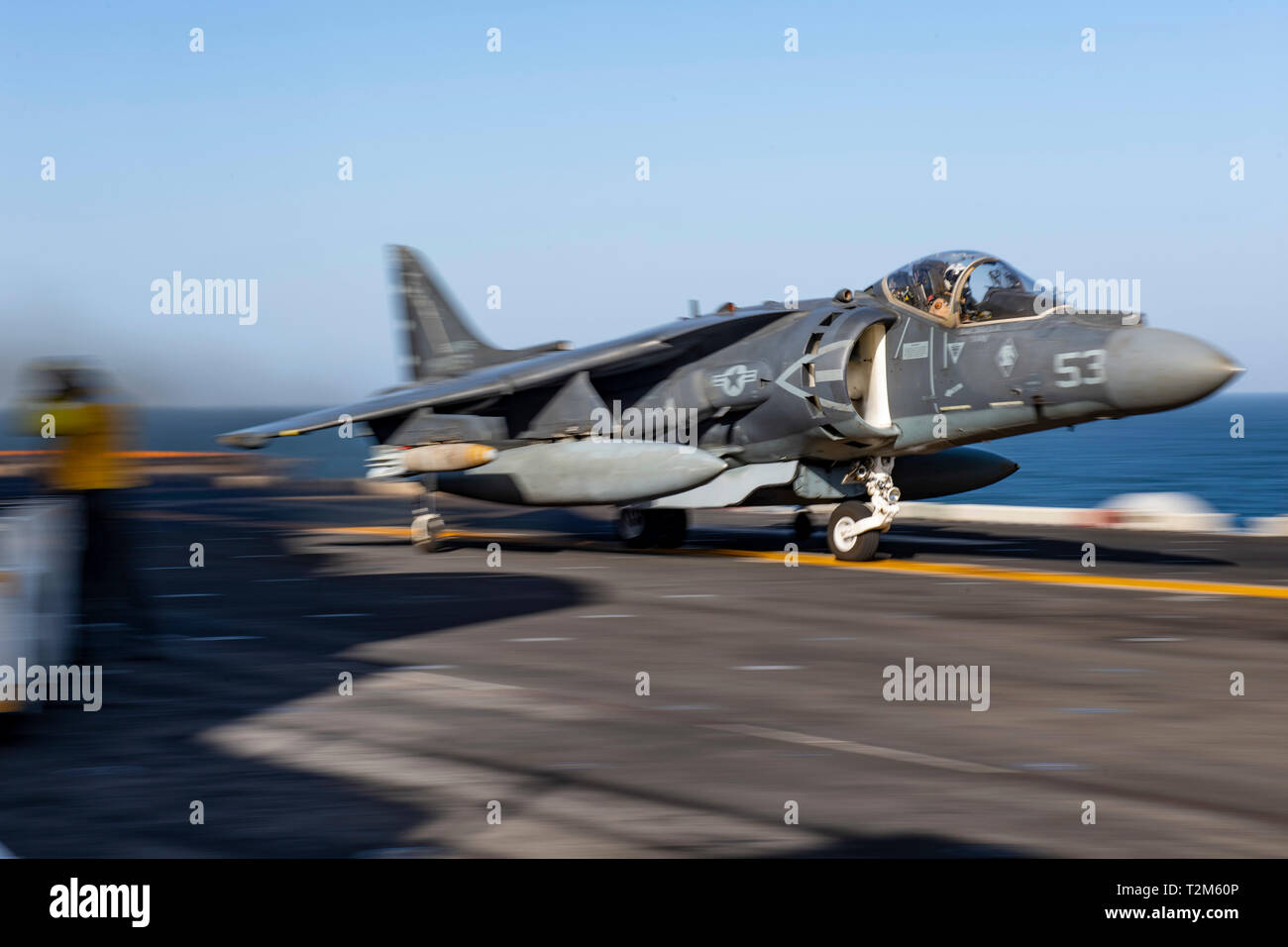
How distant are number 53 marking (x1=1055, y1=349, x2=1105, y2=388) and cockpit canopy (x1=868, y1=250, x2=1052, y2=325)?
980 mm

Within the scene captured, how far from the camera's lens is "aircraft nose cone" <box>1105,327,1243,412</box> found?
41.4ft

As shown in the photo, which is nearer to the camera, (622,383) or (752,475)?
(752,475)

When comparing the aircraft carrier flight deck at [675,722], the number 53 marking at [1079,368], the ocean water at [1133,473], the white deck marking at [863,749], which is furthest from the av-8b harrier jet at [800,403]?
the ocean water at [1133,473]

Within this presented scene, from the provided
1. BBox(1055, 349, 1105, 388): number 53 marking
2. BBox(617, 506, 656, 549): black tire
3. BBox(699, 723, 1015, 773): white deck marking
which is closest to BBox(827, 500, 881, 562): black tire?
BBox(1055, 349, 1105, 388): number 53 marking

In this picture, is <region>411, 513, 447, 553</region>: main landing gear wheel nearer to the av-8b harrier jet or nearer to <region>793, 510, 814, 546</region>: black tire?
the av-8b harrier jet

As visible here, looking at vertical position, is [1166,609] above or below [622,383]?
below

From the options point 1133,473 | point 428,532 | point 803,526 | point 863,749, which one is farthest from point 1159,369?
point 1133,473

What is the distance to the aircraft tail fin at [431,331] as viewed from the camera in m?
21.9

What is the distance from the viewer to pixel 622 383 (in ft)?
59.9

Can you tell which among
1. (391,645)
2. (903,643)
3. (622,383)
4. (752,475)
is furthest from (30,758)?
(622,383)

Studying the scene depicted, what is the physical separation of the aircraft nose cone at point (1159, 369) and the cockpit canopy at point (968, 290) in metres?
1.52

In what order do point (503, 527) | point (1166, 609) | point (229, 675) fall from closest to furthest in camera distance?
point (229, 675)
point (1166, 609)
point (503, 527)

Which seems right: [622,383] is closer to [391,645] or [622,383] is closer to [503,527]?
[503,527]
